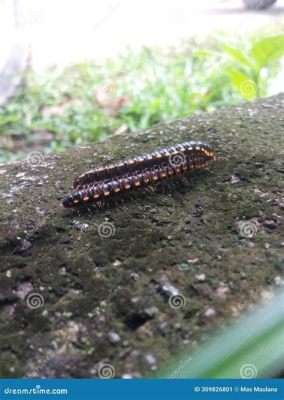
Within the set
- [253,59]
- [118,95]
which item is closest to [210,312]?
[253,59]

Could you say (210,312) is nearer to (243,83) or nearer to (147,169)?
(147,169)

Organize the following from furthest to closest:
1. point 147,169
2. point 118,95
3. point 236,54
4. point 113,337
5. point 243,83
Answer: point 118,95 < point 243,83 < point 236,54 < point 147,169 < point 113,337

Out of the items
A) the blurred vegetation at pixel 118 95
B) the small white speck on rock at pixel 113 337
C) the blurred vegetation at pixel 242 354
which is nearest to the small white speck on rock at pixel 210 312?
the blurred vegetation at pixel 242 354

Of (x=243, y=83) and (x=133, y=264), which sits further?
(x=243, y=83)

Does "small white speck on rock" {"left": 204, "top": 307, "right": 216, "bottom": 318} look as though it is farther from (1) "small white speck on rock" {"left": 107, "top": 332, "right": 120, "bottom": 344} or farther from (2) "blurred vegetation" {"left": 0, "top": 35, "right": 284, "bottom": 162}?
(2) "blurred vegetation" {"left": 0, "top": 35, "right": 284, "bottom": 162}

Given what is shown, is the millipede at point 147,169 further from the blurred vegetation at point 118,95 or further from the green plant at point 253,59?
the blurred vegetation at point 118,95

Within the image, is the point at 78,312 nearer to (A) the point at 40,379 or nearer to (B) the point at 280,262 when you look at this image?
(A) the point at 40,379
